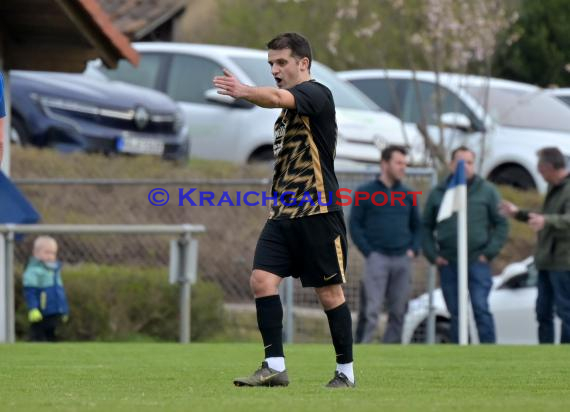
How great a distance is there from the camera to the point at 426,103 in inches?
914

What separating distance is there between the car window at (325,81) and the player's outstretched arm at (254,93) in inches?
502

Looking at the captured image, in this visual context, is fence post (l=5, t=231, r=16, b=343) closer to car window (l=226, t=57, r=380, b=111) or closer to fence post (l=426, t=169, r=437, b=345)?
fence post (l=426, t=169, r=437, b=345)

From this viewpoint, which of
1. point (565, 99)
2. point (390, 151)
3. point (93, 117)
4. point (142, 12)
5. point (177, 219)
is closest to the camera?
point (390, 151)

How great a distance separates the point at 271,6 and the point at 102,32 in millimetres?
20315

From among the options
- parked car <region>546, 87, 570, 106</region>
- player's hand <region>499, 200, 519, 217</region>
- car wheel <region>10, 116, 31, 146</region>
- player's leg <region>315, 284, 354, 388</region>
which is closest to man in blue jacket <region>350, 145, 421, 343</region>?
player's hand <region>499, 200, 519, 217</region>

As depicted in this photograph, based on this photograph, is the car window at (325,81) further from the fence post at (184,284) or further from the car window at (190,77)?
the fence post at (184,284)

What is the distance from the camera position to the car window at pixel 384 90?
23.2 m

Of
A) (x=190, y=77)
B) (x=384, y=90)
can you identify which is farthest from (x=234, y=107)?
(x=384, y=90)

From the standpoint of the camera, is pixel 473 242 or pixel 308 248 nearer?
pixel 308 248

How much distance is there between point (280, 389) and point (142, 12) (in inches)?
1147

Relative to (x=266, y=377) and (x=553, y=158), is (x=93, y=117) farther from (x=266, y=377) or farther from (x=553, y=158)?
(x=266, y=377)
